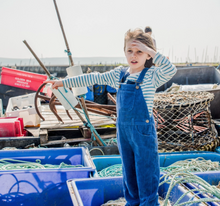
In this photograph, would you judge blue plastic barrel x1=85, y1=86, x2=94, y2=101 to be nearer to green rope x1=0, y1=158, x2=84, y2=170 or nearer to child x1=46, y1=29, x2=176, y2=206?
green rope x1=0, y1=158, x2=84, y2=170

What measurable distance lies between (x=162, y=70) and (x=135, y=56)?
0.62 ft

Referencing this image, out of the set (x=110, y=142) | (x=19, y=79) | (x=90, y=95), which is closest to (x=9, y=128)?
(x=110, y=142)

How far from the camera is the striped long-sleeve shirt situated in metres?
1.38

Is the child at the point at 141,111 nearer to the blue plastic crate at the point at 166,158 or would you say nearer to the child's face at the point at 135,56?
the child's face at the point at 135,56

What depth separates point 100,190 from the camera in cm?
190

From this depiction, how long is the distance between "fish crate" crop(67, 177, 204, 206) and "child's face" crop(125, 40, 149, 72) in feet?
3.35

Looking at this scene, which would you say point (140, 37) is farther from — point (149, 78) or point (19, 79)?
point (19, 79)

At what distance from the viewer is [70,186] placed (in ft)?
5.66

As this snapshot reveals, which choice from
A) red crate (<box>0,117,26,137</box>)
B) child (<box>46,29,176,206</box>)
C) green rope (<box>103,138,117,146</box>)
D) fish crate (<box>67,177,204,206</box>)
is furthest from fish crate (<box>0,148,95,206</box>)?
red crate (<box>0,117,26,137</box>)

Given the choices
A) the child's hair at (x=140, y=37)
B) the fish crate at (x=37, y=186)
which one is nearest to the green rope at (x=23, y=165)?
the fish crate at (x=37, y=186)

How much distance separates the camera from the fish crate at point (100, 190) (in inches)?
70.9

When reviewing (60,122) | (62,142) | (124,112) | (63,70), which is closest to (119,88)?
(124,112)

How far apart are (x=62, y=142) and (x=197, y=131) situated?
2.18 m

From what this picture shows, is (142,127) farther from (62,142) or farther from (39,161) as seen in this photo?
(62,142)
